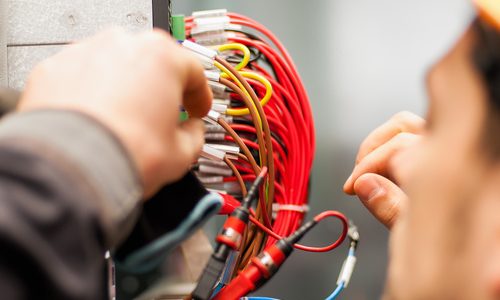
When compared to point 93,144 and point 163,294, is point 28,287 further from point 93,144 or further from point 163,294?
point 163,294

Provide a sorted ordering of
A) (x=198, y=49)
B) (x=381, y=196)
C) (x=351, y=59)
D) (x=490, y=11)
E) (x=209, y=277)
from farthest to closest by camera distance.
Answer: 1. (x=351, y=59)
2. (x=198, y=49)
3. (x=381, y=196)
4. (x=209, y=277)
5. (x=490, y=11)

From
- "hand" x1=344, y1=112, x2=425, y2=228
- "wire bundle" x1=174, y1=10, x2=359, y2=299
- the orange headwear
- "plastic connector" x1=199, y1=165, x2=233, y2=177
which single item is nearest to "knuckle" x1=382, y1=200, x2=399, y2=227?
"hand" x1=344, y1=112, x2=425, y2=228

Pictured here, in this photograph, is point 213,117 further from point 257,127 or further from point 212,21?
point 212,21

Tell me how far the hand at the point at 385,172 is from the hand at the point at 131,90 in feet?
1.29

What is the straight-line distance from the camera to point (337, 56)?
1130 millimetres

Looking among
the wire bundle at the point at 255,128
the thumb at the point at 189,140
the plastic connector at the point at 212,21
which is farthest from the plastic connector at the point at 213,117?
the thumb at the point at 189,140

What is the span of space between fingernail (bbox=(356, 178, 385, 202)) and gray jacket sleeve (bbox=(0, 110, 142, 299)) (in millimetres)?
468

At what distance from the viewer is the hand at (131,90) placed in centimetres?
40

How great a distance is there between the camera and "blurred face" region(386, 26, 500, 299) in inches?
14.1

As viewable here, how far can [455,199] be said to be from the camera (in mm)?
369

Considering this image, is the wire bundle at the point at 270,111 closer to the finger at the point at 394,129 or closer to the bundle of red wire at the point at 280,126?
→ the bundle of red wire at the point at 280,126

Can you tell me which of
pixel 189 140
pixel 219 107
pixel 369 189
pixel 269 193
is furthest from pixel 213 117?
pixel 189 140

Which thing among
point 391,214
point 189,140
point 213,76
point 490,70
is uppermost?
point 490,70

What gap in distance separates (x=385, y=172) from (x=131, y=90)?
525 mm
